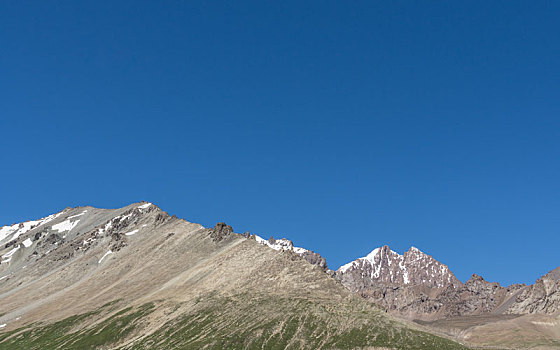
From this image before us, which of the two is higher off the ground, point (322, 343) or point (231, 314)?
point (231, 314)

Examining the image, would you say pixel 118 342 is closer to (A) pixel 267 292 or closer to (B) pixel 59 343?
(B) pixel 59 343

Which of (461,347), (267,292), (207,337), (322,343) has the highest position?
(267,292)

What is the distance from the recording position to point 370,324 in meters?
165

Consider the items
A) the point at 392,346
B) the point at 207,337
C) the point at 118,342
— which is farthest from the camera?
the point at 118,342

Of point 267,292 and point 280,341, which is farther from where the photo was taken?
point 267,292

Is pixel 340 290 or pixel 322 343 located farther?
pixel 340 290

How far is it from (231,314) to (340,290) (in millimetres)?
42132

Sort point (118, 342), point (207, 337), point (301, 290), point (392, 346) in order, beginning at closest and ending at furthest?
point (392, 346), point (207, 337), point (118, 342), point (301, 290)

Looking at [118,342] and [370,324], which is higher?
[118,342]

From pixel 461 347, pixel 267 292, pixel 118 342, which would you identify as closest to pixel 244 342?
pixel 267 292

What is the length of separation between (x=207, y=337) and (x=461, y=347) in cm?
8131

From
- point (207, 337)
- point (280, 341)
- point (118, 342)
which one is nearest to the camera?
point (280, 341)

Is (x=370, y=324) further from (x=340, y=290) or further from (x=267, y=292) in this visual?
(x=267, y=292)

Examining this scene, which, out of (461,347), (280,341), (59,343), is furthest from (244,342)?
(59,343)
